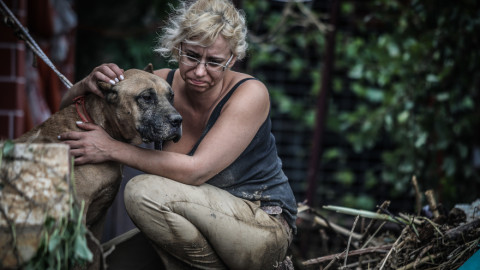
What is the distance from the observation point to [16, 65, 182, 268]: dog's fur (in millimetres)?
2381

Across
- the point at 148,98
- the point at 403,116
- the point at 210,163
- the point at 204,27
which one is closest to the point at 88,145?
the point at 148,98

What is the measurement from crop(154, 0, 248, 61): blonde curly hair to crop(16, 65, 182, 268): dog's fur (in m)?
0.21

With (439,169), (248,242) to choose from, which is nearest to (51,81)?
(248,242)

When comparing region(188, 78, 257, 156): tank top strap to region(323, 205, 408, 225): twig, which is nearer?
region(188, 78, 257, 156): tank top strap

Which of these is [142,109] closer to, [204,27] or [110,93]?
[110,93]

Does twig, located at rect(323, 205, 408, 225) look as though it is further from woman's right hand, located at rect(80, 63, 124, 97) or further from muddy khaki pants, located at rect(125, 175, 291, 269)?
woman's right hand, located at rect(80, 63, 124, 97)

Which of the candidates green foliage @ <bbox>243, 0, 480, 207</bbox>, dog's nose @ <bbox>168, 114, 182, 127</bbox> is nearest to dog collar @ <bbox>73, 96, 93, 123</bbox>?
dog's nose @ <bbox>168, 114, 182, 127</bbox>

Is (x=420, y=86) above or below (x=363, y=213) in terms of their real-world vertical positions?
above

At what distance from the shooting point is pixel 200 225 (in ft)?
7.54

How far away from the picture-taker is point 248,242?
2350 mm

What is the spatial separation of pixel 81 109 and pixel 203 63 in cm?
63

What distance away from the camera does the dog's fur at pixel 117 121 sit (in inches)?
93.7

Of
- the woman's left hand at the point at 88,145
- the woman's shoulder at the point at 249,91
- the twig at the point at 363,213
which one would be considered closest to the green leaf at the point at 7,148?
the woman's left hand at the point at 88,145

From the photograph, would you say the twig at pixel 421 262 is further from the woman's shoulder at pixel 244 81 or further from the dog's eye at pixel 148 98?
the dog's eye at pixel 148 98
